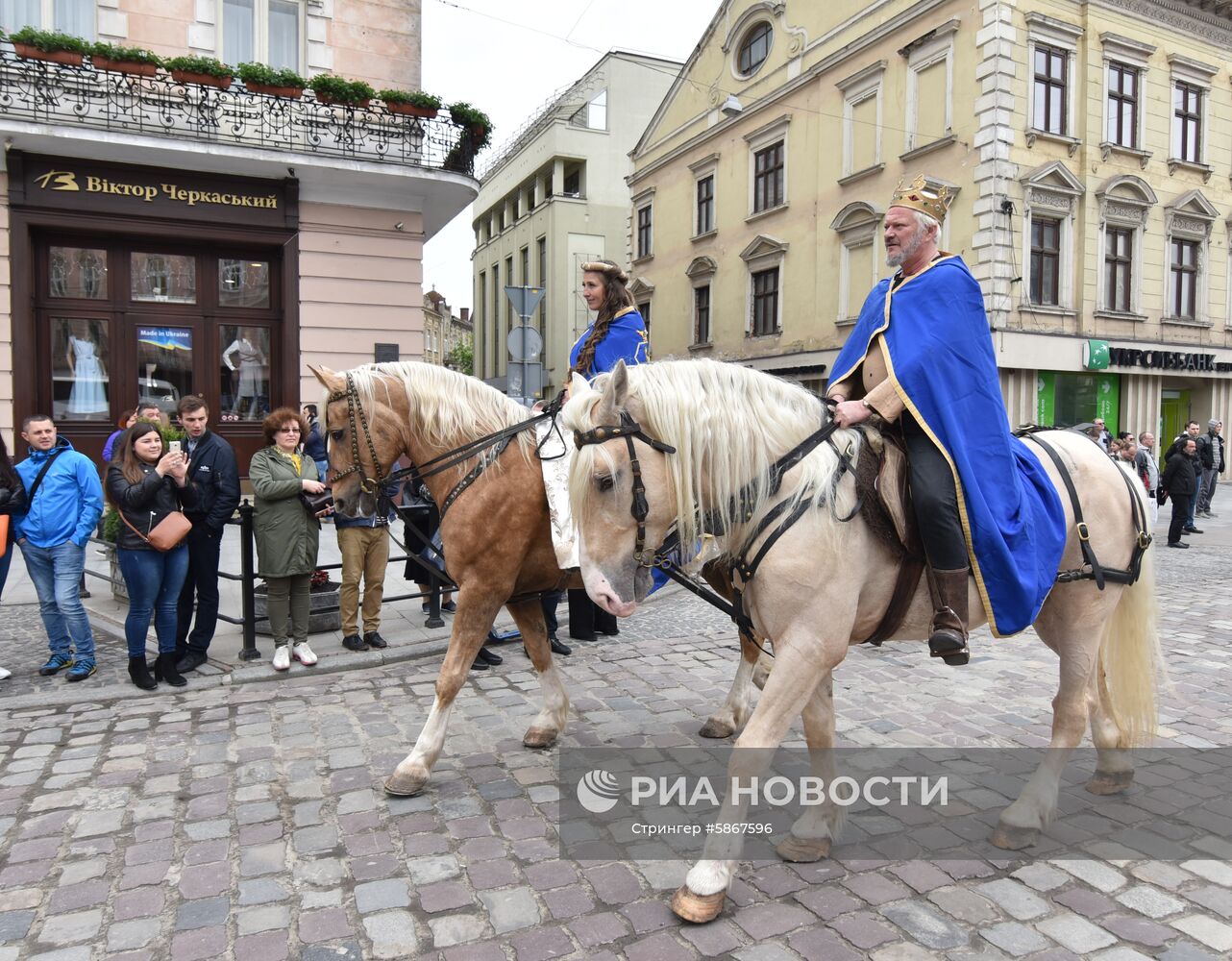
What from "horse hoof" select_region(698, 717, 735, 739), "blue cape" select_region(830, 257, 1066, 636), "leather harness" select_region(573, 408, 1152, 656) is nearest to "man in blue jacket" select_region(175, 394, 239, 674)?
"horse hoof" select_region(698, 717, 735, 739)

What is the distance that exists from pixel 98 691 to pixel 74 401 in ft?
29.9

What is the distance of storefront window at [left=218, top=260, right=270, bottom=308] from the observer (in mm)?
13438

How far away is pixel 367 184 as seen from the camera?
13.3 m

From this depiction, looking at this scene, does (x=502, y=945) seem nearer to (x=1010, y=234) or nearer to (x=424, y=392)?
(x=424, y=392)

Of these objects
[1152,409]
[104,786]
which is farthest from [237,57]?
[1152,409]

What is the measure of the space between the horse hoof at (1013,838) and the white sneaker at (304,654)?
4.75 m

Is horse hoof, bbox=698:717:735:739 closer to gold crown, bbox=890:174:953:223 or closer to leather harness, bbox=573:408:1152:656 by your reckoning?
leather harness, bbox=573:408:1152:656

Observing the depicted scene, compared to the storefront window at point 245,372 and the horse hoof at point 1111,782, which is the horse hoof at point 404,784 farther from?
the storefront window at point 245,372

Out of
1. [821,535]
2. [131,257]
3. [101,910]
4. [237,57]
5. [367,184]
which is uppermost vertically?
[237,57]

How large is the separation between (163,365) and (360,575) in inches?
340

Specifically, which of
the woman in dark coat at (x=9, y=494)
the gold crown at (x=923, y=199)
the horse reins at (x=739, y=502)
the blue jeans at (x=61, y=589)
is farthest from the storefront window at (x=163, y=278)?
the gold crown at (x=923, y=199)

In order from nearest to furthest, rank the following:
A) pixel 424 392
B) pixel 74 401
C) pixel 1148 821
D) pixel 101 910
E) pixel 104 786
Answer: pixel 101 910
pixel 1148 821
pixel 104 786
pixel 424 392
pixel 74 401

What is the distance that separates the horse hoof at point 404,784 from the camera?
12.8ft

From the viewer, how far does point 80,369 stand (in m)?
12.7
